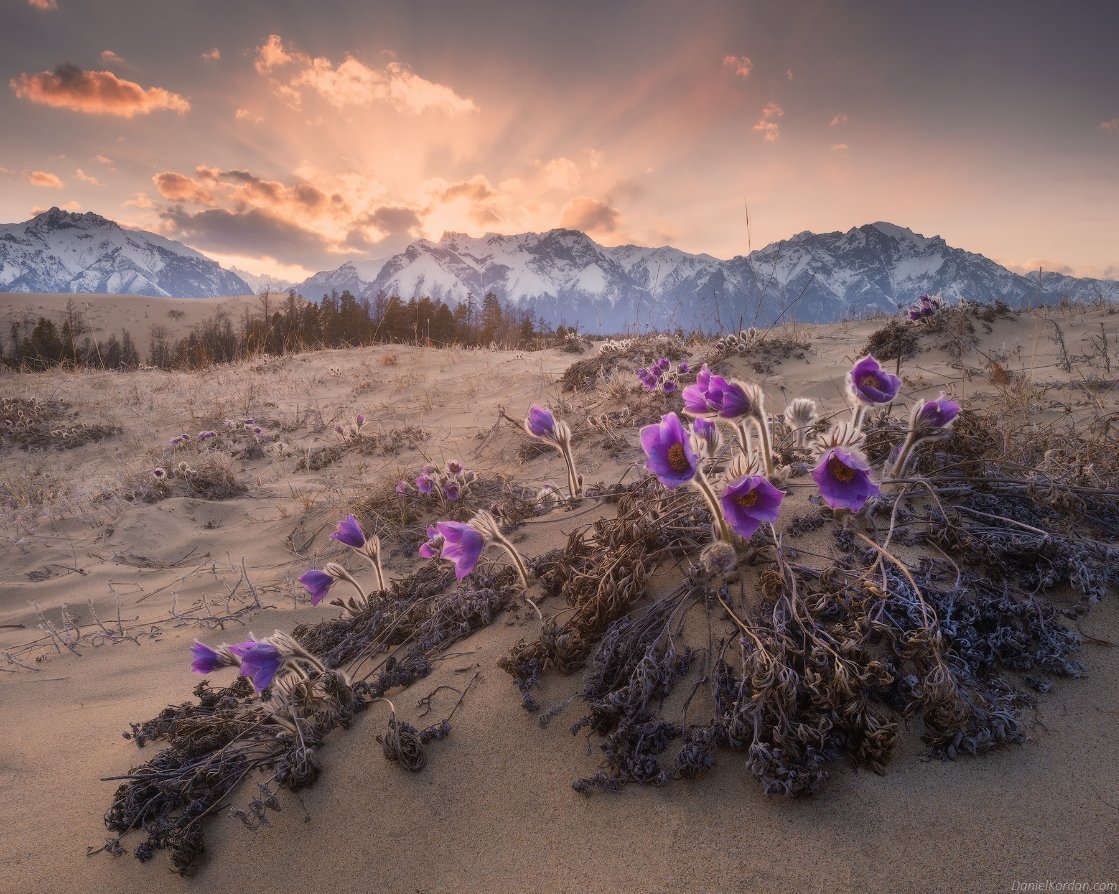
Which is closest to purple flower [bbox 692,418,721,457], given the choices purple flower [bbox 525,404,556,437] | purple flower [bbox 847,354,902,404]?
purple flower [bbox 847,354,902,404]

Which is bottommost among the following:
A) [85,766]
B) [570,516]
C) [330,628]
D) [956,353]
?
[85,766]

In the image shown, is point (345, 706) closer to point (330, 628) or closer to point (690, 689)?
point (330, 628)

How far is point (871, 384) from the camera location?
1.70 meters

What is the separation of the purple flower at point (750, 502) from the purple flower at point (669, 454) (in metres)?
0.13

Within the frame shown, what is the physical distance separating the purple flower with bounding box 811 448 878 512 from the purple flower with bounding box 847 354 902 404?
0.90ft

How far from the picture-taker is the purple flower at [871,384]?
65.6 inches

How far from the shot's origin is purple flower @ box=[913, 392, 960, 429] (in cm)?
176

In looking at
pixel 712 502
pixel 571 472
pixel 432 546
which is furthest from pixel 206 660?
pixel 712 502

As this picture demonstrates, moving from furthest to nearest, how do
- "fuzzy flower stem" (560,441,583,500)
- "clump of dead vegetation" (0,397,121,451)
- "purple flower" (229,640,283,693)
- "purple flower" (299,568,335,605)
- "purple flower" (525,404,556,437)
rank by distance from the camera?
"clump of dead vegetation" (0,397,121,451) → "fuzzy flower stem" (560,441,583,500) → "purple flower" (525,404,556,437) → "purple flower" (299,568,335,605) → "purple flower" (229,640,283,693)

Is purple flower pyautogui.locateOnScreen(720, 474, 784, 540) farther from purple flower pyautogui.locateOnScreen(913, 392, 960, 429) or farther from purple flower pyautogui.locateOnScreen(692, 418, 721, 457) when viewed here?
purple flower pyautogui.locateOnScreen(913, 392, 960, 429)

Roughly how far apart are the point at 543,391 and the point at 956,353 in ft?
16.9

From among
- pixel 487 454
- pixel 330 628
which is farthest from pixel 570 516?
pixel 487 454

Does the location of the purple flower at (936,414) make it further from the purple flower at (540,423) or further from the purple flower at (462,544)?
the purple flower at (462,544)

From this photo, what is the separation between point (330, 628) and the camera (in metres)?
2.47
